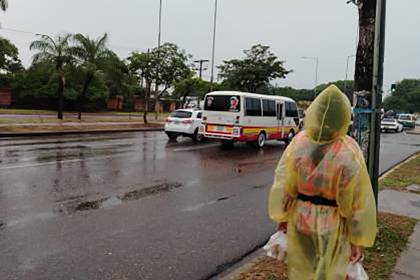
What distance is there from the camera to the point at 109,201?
7230mm

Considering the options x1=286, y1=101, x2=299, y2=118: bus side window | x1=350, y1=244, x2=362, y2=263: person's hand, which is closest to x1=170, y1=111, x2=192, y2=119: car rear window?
x1=286, y1=101, x2=299, y2=118: bus side window

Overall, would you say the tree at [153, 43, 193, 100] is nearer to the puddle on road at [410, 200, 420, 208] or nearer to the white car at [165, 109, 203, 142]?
the white car at [165, 109, 203, 142]

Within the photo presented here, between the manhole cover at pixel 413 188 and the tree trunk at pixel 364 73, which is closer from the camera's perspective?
the tree trunk at pixel 364 73

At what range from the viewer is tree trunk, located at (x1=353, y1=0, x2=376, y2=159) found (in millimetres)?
5461

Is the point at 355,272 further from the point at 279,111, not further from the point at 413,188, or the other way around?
the point at 279,111

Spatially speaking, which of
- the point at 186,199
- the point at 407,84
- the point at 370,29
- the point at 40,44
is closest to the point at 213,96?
the point at 186,199

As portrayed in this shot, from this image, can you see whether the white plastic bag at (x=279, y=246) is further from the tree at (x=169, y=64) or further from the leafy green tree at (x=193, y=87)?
the leafy green tree at (x=193, y=87)

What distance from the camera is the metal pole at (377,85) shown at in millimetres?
5309

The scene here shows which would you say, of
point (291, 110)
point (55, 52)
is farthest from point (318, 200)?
point (55, 52)

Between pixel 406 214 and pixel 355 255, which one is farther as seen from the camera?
pixel 406 214

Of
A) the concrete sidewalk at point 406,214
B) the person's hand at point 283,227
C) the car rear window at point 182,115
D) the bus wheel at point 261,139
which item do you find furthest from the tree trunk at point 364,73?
the car rear window at point 182,115

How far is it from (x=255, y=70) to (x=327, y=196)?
40440 millimetres

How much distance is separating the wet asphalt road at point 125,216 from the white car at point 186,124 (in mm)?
7299

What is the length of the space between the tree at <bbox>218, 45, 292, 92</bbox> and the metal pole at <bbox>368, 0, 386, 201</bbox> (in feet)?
123
